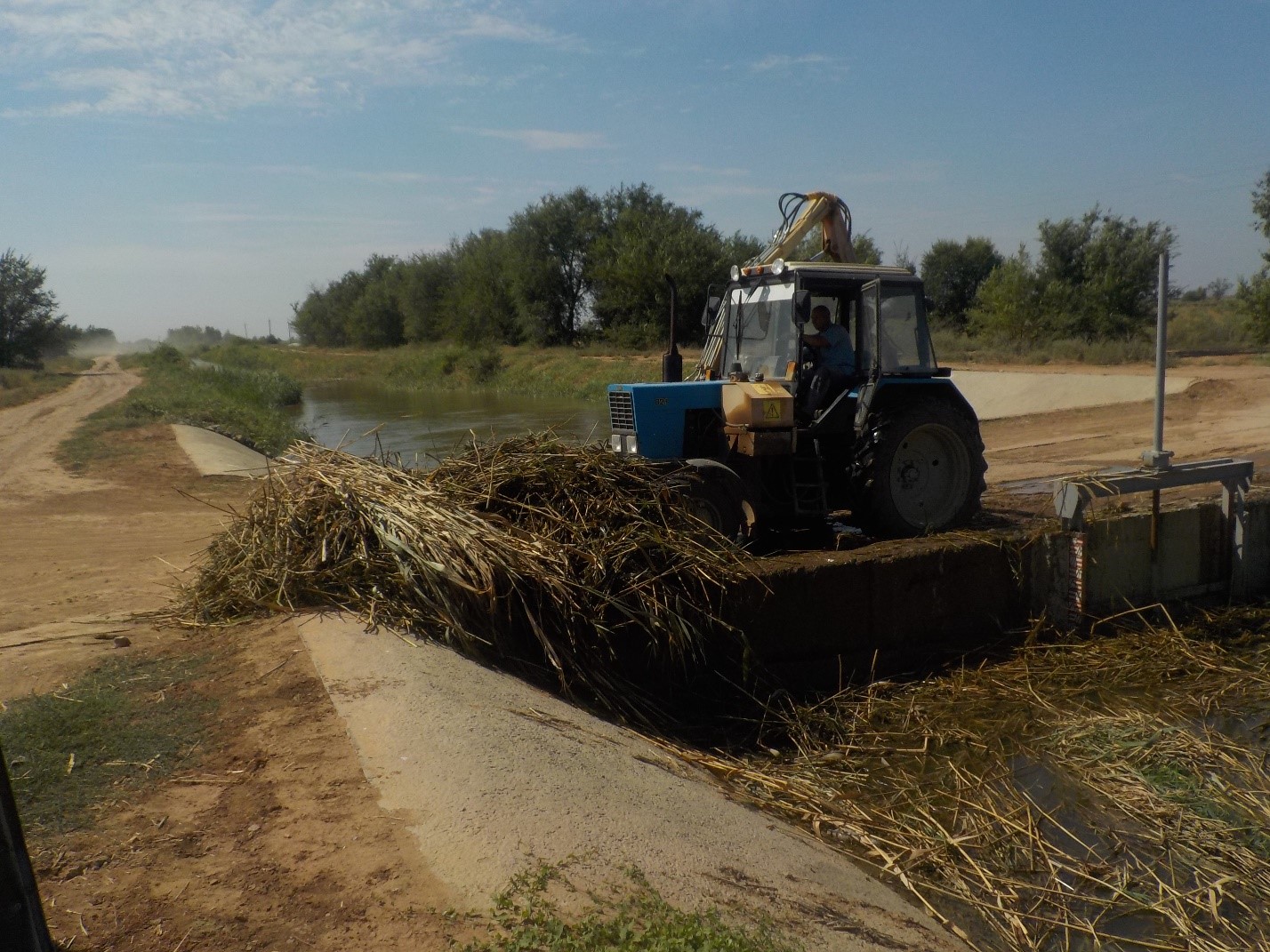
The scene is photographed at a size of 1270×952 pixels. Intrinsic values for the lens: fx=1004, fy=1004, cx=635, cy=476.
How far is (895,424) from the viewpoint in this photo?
8047 mm

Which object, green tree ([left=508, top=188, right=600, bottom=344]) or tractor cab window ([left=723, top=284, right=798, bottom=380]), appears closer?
tractor cab window ([left=723, top=284, right=798, bottom=380])

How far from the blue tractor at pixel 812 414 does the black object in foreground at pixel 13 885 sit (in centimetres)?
528

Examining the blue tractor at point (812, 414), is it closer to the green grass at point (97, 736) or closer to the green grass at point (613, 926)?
the green grass at point (97, 736)

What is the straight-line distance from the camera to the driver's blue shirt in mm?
7984

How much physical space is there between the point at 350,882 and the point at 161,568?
6.22 m

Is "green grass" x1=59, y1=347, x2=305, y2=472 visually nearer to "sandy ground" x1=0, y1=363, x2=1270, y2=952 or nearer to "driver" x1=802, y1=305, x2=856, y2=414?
"sandy ground" x1=0, y1=363, x2=1270, y2=952

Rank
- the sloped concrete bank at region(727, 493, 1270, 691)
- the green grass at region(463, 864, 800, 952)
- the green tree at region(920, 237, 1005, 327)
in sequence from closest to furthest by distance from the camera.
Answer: the green grass at region(463, 864, 800, 952)
the sloped concrete bank at region(727, 493, 1270, 691)
the green tree at region(920, 237, 1005, 327)

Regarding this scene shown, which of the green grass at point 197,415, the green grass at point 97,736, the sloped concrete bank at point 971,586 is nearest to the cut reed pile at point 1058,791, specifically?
the sloped concrete bank at point 971,586

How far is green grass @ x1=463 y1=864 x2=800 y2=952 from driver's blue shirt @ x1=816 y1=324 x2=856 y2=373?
514cm

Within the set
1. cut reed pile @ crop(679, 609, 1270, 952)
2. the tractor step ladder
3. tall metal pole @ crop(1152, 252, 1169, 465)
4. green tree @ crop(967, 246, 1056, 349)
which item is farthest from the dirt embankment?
green tree @ crop(967, 246, 1056, 349)

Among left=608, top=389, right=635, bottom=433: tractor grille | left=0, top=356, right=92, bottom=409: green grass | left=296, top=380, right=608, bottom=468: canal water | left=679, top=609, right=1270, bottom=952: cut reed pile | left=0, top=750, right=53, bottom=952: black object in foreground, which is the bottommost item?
left=679, top=609, right=1270, bottom=952: cut reed pile

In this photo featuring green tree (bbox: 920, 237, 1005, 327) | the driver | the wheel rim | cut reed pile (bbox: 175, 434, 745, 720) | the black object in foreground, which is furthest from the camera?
green tree (bbox: 920, 237, 1005, 327)

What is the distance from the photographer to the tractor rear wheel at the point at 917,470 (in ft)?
26.3

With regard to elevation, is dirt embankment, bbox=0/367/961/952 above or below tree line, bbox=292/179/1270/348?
below
